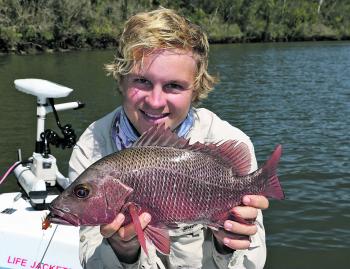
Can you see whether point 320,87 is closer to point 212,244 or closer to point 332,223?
point 332,223

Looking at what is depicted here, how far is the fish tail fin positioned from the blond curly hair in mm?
729

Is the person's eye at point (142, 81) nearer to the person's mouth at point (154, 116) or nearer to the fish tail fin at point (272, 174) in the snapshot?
the person's mouth at point (154, 116)

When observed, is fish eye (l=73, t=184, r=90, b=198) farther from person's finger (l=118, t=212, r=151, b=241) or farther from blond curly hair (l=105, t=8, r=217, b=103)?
blond curly hair (l=105, t=8, r=217, b=103)

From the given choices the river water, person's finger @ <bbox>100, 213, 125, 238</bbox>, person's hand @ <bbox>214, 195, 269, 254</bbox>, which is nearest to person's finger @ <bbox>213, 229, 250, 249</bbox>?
person's hand @ <bbox>214, 195, 269, 254</bbox>

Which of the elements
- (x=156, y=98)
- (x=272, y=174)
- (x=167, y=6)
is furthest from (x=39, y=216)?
(x=167, y=6)

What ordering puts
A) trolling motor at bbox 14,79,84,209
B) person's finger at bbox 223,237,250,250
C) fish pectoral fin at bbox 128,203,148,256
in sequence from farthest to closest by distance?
1. trolling motor at bbox 14,79,84,209
2. person's finger at bbox 223,237,250,250
3. fish pectoral fin at bbox 128,203,148,256

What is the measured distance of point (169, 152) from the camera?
2.32 m

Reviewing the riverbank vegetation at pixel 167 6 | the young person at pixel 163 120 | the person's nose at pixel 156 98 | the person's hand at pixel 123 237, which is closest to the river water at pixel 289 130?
the young person at pixel 163 120

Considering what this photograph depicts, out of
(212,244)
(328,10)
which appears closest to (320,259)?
(212,244)

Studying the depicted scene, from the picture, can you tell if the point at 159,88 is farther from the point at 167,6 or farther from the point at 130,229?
the point at 167,6

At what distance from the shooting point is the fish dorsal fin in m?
2.36

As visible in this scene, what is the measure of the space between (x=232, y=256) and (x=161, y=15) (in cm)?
138

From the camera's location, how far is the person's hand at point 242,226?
2402mm

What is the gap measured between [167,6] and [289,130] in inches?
2625
